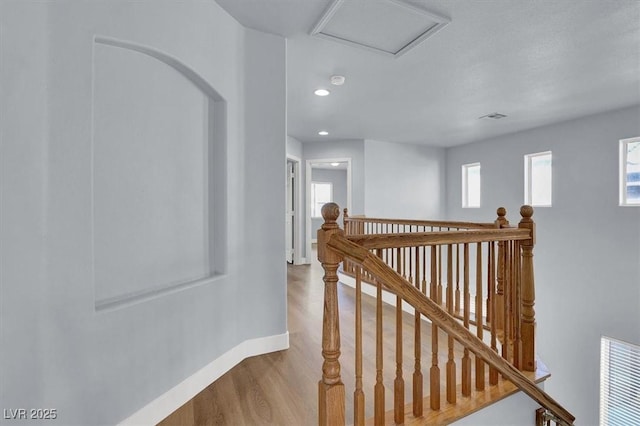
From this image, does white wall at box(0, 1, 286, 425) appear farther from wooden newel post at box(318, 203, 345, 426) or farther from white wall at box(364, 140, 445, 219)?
white wall at box(364, 140, 445, 219)

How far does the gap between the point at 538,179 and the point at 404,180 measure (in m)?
2.39

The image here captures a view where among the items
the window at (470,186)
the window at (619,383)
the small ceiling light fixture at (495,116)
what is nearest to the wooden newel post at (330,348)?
the small ceiling light fixture at (495,116)

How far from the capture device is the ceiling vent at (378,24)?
2.09 meters

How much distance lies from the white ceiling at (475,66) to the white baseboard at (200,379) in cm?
236

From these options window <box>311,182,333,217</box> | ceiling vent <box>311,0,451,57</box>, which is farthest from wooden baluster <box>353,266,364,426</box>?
window <box>311,182,333,217</box>

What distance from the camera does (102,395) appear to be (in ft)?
4.63

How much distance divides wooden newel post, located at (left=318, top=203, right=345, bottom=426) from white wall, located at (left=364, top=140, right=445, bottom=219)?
4986 mm

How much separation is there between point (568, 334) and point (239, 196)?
549 cm

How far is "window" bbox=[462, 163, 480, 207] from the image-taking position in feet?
22.8

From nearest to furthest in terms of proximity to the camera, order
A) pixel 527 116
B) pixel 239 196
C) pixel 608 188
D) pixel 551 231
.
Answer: pixel 239 196
pixel 608 188
pixel 527 116
pixel 551 231

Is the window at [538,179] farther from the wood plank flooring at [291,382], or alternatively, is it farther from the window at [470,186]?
the wood plank flooring at [291,382]

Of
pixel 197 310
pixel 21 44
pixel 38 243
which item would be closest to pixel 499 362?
pixel 197 310

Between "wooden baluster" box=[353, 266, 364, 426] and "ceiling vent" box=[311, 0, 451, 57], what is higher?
"ceiling vent" box=[311, 0, 451, 57]

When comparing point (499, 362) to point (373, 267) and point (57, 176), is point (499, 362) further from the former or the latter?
point (57, 176)
